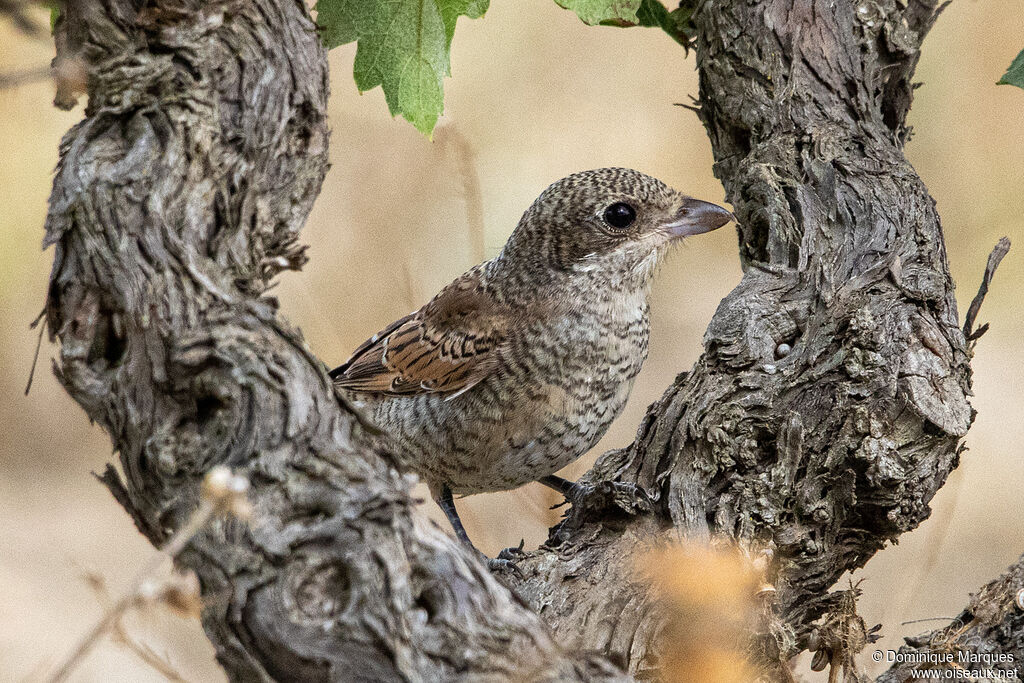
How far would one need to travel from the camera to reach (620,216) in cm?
362

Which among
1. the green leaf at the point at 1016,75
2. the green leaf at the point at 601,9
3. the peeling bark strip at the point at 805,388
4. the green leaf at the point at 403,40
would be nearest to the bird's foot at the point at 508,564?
the peeling bark strip at the point at 805,388

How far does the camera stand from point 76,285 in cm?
193

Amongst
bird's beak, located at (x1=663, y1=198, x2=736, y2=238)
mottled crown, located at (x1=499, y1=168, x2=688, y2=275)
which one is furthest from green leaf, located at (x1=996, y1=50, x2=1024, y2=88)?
mottled crown, located at (x1=499, y1=168, x2=688, y2=275)

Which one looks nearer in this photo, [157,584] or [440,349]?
[157,584]

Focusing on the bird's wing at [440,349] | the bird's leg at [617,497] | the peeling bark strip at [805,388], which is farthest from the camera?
the bird's wing at [440,349]

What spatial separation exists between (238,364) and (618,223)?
2.01m

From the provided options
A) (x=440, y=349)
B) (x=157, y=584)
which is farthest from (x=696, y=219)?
(x=157, y=584)

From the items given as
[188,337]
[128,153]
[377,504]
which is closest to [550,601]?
[377,504]

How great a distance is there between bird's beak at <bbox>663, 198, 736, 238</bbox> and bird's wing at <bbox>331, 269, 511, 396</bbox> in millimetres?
653

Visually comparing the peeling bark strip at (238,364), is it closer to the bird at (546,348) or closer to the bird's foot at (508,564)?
the bird's foot at (508,564)

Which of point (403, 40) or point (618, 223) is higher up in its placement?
point (403, 40)

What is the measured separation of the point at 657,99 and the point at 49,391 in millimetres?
3799

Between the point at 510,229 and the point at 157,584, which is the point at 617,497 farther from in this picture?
the point at 510,229

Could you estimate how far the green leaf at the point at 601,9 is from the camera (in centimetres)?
291
